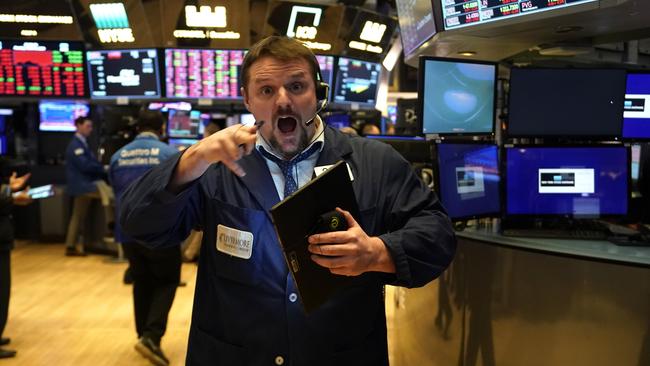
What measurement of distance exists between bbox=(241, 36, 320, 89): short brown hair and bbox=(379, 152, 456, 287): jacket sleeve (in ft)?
1.12

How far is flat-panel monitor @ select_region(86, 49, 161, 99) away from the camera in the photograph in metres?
5.95

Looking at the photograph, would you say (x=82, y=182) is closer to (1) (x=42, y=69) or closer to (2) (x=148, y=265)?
(1) (x=42, y=69)

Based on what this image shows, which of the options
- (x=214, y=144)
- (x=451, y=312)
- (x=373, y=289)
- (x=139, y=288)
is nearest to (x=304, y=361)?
(x=373, y=289)

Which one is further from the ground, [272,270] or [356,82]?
[356,82]

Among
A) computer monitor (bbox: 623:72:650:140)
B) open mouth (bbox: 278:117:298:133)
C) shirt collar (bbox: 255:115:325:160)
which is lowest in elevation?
shirt collar (bbox: 255:115:325:160)

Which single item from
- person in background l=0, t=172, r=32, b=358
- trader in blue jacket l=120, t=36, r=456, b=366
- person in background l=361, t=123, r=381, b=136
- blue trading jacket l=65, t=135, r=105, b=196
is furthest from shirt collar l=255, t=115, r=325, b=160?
blue trading jacket l=65, t=135, r=105, b=196

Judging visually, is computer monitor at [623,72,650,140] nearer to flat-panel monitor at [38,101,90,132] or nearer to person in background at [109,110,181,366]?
person in background at [109,110,181,366]

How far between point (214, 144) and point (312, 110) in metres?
0.34

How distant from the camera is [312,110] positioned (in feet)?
5.00

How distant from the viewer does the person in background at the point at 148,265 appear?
162 inches

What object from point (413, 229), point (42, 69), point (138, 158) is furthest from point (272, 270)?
point (42, 69)

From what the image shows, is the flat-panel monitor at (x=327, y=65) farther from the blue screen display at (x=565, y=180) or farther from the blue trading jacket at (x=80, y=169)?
the blue screen display at (x=565, y=180)

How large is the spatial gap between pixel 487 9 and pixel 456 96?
1.93 ft

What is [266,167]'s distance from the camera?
1.57 m
